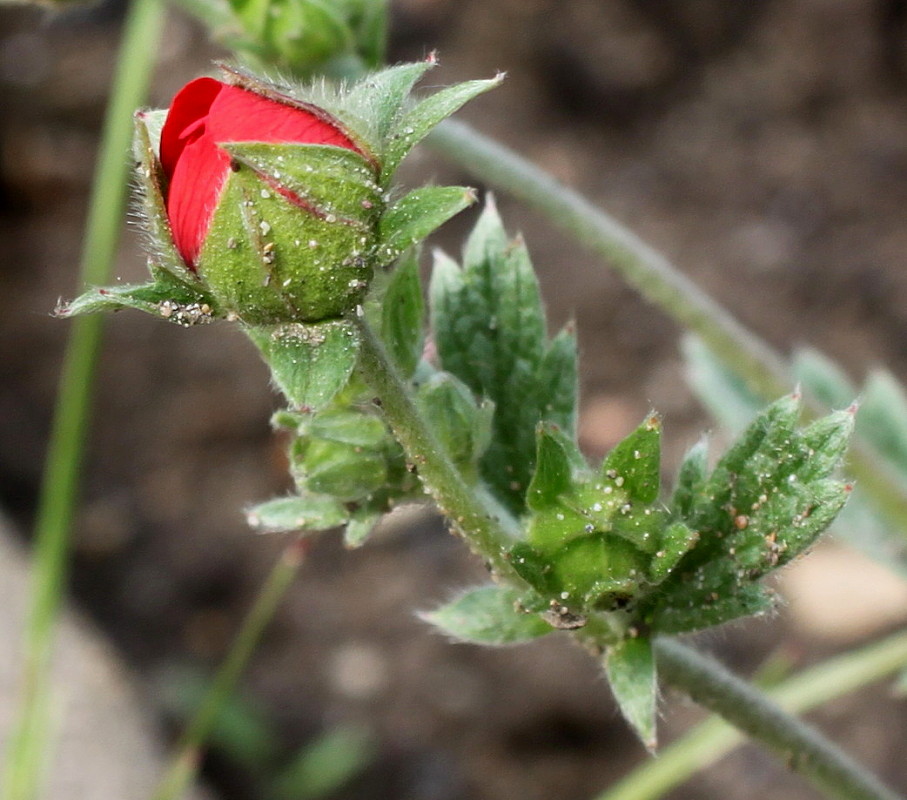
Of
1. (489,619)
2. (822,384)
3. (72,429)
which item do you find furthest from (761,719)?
(72,429)

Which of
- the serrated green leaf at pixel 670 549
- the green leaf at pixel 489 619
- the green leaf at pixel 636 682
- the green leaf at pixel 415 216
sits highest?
the green leaf at pixel 415 216

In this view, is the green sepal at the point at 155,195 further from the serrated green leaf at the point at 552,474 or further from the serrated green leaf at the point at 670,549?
the serrated green leaf at the point at 670,549

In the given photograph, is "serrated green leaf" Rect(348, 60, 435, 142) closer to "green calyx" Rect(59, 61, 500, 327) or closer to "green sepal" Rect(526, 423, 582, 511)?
"green calyx" Rect(59, 61, 500, 327)

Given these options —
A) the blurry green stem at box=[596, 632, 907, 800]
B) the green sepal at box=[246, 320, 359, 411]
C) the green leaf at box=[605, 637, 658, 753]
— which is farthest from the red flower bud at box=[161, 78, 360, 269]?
the blurry green stem at box=[596, 632, 907, 800]

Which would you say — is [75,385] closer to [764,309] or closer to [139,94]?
[139,94]

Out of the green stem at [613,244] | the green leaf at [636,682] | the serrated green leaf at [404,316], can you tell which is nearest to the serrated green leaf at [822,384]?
the green stem at [613,244]

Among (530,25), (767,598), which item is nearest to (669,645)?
(767,598)
